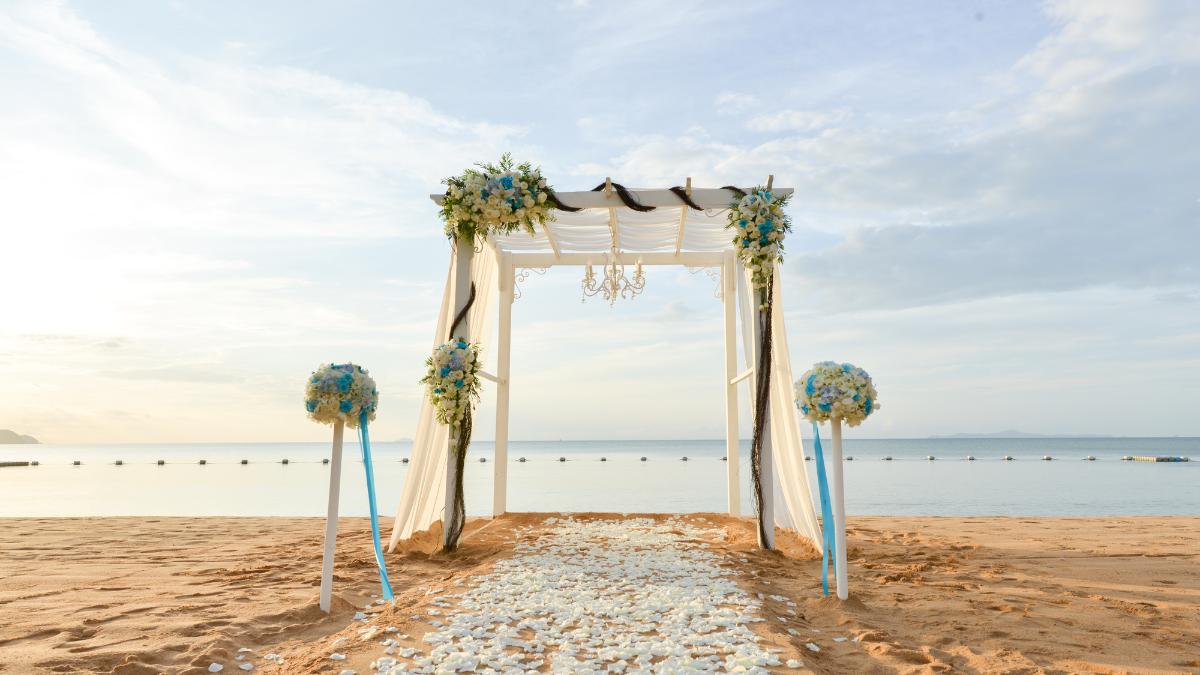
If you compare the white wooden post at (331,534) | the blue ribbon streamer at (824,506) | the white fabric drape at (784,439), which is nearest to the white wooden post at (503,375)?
the white fabric drape at (784,439)

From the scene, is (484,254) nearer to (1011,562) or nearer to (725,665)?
(725,665)

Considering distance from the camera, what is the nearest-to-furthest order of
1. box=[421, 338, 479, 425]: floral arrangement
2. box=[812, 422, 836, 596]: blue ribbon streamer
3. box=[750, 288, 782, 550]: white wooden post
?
1. box=[812, 422, 836, 596]: blue ribbon streamer
2. box=[421, 338, 479, 425]: floral arrangement
3. box=[750, 288, 782, 550]: white wooden post

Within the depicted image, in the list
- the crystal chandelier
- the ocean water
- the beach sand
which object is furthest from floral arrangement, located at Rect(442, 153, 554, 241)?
the ocean water

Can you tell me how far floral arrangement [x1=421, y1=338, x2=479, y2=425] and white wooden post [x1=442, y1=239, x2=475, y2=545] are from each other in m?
0.25

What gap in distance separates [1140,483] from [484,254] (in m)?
18.7

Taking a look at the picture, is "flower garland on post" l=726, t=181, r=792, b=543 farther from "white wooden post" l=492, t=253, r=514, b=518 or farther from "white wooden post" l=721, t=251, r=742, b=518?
"white wooden post" l=492, t=253, r=514, b=518

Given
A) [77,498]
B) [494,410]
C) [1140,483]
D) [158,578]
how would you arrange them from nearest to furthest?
[158,578], [494,410], [77,498], [1140,483]

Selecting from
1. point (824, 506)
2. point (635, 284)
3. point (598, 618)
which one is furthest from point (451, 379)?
point (824, 506)

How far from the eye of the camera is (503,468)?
880 cm

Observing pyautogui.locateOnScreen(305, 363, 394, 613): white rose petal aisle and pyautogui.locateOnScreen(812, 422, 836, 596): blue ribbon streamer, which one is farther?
pyautogui.locateOnScreen(812, 422, 836, 596): blue ribbon streamer

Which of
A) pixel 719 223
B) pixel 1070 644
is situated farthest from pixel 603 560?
pixel 719 223

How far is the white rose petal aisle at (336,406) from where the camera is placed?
400cm

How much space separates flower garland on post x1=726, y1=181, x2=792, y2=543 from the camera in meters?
6.00

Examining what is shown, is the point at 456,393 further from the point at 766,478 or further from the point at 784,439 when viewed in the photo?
the point at 784,439
